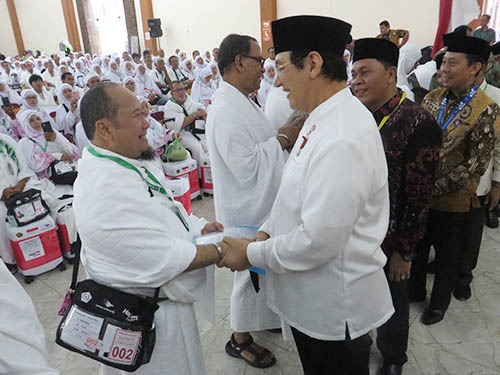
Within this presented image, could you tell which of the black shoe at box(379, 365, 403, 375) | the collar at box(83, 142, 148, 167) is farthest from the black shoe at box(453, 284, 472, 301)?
the collar at box(83, 142, 148, 167)

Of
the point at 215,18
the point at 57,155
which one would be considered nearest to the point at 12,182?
the point at 57,155

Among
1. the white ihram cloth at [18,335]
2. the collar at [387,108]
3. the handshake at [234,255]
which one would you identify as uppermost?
the collar at [387,108]

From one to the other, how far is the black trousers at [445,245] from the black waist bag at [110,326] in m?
1.70

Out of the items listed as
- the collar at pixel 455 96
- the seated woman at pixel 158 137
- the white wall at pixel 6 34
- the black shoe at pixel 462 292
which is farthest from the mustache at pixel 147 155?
the white wall at pixel 6 34

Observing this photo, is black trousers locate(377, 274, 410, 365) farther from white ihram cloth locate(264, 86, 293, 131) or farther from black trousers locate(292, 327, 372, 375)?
white ihram cloth locate(264, 86, 293, 131)

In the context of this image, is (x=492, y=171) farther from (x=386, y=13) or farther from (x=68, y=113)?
(x=386, y=13)

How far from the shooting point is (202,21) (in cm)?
1503

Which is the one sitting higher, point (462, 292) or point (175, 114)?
point (175, 114)

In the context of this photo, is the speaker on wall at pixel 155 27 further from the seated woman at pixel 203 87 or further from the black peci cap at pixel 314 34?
the black peci cap at pixel 314 34

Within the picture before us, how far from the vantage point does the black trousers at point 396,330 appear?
1760 millimetres

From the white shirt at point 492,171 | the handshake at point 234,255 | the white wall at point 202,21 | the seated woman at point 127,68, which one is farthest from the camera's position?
the white wall at point 202,21

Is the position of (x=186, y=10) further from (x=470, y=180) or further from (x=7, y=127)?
(x=470, y=180)

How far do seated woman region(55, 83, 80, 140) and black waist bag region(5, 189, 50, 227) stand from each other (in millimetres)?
2745

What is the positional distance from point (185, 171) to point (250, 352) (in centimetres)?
254
